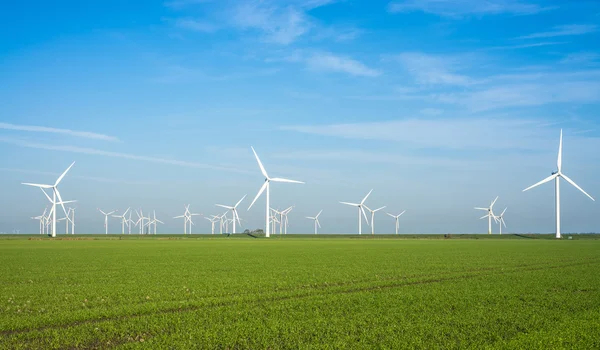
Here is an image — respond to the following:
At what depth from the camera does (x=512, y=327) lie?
648 inches

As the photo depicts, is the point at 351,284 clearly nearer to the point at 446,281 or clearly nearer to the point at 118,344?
the point at 446,281

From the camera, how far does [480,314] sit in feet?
60.8

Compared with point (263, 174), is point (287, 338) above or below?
below

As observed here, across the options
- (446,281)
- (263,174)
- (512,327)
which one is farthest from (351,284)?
(263,174)

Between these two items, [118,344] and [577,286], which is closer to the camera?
[118,344]

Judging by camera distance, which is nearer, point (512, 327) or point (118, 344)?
point (118, 344)

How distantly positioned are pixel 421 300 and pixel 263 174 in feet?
343

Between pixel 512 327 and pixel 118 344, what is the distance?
10967mm

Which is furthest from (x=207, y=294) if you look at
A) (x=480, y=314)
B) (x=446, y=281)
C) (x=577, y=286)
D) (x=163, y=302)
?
(x=577, y=286)

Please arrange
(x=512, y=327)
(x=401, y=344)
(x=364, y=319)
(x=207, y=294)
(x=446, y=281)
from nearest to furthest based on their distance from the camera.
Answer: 1. (x=401, y=344)
2. (x=512, y=327)
3. (x=364, y=319)
4. (x=207, y=294)
5. (x=446, y=281)

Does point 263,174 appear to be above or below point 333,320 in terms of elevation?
above

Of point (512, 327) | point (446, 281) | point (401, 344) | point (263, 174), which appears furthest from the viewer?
point (263, 174)

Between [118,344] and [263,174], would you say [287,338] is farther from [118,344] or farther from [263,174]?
[263,174]

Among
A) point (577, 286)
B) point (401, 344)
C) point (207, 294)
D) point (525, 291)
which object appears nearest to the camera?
point (401, 344)
